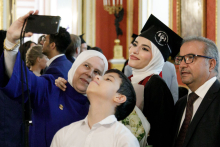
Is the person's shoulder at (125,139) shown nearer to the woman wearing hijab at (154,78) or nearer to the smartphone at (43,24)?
the woman wearing hijab at (154,78)

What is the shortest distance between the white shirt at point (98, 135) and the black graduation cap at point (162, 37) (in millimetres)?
926

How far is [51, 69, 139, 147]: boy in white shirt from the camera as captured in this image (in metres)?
1.49

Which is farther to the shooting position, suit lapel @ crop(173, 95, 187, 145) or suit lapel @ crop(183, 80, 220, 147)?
suit lapel @ crop(173, 95, 187, 145)

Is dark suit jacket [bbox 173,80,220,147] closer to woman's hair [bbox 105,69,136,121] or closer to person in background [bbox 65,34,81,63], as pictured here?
woman's hair [bbox 105,69,136,121]

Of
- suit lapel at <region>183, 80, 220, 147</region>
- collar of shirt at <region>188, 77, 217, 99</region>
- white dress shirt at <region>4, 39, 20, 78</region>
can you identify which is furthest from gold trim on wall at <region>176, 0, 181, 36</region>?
white dress shirt at <region>4, 39, 20, 78</region>

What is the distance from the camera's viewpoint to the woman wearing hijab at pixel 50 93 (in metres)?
1.53

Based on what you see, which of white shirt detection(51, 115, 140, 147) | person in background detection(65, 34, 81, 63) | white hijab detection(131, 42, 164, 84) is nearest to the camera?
white shirt detection(51, 115, 140, 147)

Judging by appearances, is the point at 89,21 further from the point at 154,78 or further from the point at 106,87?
the point at 106,87

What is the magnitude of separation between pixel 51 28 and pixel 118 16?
7.36 meters

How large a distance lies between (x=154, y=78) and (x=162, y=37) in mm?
466

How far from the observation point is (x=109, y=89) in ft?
5.40

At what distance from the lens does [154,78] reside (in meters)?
2.00

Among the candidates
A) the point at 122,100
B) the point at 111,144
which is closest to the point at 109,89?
the point at 122,100

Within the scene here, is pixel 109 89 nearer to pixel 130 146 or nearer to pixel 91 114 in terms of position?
pixel 91 114
